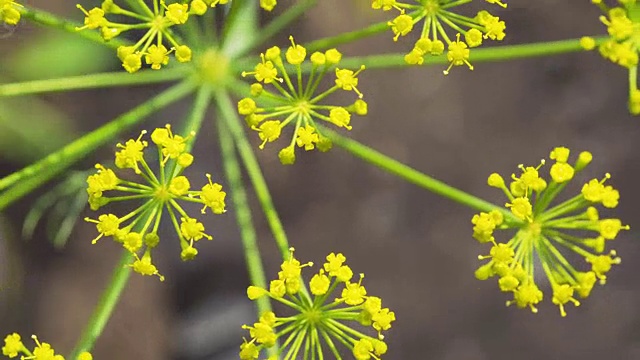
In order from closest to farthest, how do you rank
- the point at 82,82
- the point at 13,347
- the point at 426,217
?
the point at 13,347 < the point at 82,82 < the point at 426,217

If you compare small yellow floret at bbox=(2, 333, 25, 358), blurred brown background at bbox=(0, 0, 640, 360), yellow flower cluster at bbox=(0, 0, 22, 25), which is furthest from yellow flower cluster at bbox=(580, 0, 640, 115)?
blurred brown background at bbox=(0, 0, 640, 360)

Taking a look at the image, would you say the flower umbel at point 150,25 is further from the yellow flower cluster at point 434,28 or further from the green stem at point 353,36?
the yellow flower cluster at point 434,28

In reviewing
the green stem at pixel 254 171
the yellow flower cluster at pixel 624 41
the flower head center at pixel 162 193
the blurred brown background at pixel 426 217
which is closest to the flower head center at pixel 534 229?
the yellow flower cluster at pixel 624 41

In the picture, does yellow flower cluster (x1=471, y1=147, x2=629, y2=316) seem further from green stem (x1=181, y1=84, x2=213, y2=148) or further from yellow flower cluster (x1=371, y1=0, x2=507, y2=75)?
green stem (x1=181, y1=84, x2=213, y2=148)

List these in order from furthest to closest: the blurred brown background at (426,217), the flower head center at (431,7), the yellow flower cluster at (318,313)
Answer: the blurred brown background at (426,217)
the flower head center at (431,7)
the yellow flower cluster at (318,313)

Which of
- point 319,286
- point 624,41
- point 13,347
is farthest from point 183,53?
point 624,41

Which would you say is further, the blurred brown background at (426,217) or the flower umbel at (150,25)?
the blurred brown background at (426,217)

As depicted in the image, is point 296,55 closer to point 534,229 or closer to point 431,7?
point 431,7
